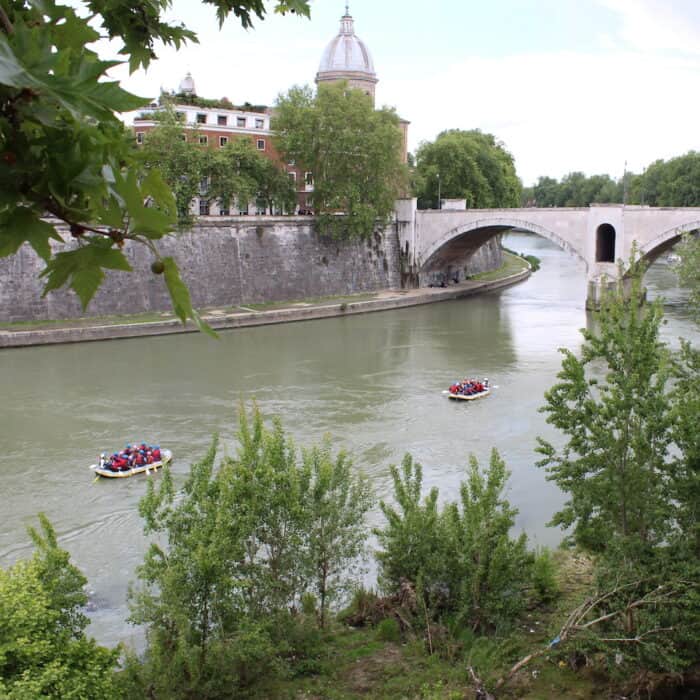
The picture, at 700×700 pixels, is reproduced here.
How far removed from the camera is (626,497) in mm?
5395

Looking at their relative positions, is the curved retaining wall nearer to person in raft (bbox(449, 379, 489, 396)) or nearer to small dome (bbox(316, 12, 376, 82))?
person in raft (bbox(449, 379, 489, 396))

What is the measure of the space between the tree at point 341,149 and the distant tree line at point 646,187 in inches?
379

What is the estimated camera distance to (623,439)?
5387 millimetres

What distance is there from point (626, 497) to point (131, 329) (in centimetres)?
1405

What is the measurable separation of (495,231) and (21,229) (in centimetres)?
2709

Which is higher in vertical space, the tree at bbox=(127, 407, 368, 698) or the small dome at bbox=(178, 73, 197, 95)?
the small dome at bbox=(178, 73, 197, 95)

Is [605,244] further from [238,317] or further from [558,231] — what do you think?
[238,317]

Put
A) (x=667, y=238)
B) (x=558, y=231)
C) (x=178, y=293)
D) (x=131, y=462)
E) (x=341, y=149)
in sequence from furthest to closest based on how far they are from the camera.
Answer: (x=558, y=231)
(x=341, y=149)
(x=667, y=238)
(x=131, y=462)
(x=178, y=293)

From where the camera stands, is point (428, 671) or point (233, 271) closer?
point (428, 671)

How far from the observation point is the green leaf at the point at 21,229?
2.85 feet

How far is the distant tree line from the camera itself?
43.2 metres

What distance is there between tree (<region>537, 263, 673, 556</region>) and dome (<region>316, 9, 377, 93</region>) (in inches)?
1242

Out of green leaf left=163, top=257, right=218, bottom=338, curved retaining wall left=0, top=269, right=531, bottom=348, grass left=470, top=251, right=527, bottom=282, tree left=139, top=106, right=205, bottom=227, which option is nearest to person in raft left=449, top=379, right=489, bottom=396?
curved retaining wall left=0, top=269, right=531, bottom=348

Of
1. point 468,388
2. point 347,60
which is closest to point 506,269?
point 347,60
